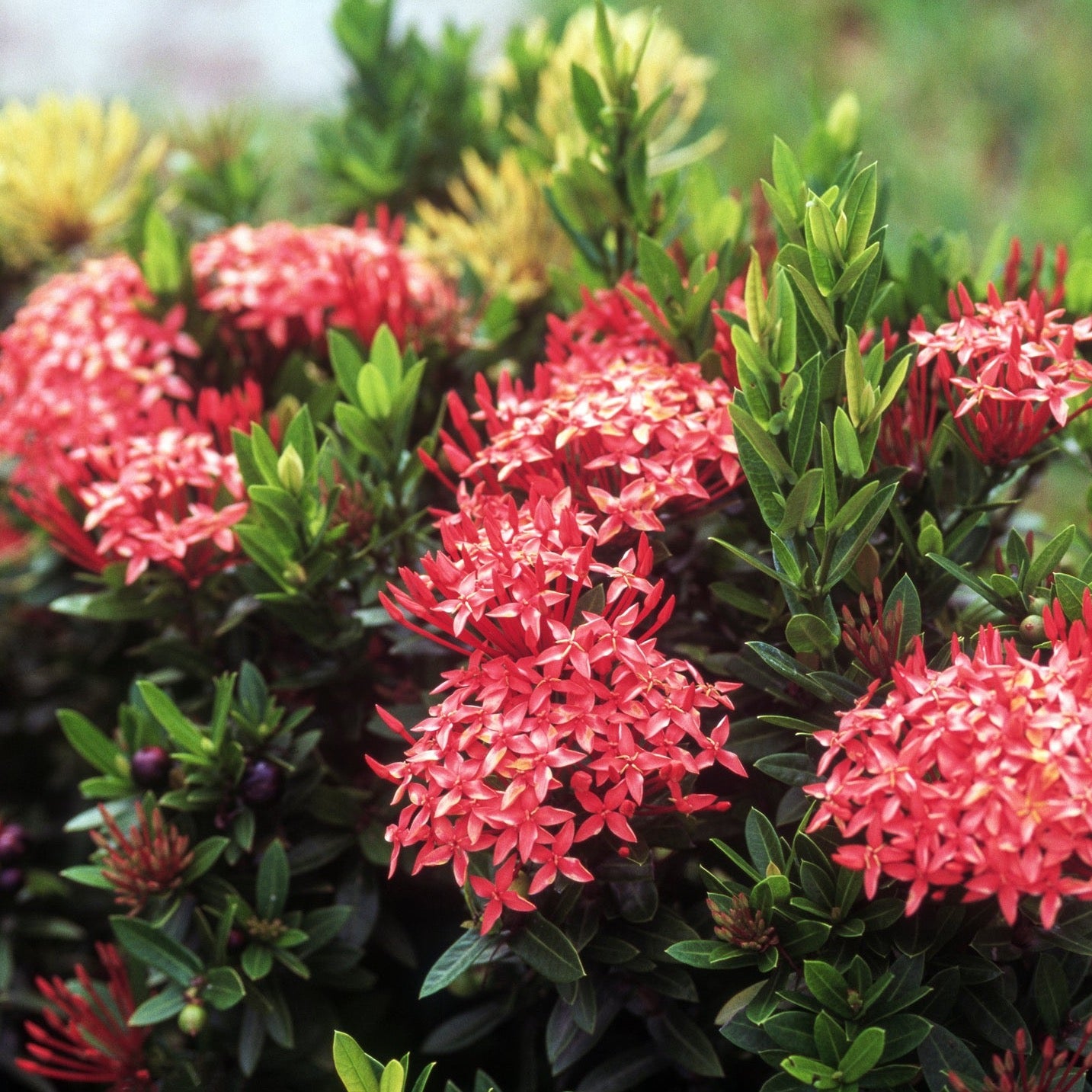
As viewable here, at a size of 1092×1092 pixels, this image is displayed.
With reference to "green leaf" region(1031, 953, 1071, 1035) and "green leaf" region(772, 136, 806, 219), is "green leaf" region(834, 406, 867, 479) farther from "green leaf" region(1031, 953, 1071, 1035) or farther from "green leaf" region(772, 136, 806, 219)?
"green leaf" region(1031, 953, 1071, 1035)

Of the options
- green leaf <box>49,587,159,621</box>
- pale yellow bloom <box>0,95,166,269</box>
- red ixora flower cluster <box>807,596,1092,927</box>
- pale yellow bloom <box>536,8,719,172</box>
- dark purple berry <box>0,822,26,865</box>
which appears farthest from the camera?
pale yellow bloom <box>0,95,166,269</box>

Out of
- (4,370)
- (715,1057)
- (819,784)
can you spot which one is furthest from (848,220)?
(4,370)

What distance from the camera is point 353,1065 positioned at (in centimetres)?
95

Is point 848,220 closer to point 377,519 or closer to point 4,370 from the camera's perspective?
point 377,519

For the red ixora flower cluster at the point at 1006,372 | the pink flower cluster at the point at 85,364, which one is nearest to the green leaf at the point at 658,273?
the red ixora flower cluster at the point at 1006,372

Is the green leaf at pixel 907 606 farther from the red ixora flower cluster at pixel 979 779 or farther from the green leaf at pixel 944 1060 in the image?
the green leaf at pixel 944 1060

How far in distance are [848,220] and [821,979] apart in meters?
0.66

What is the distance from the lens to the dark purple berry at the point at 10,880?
1.54 metres

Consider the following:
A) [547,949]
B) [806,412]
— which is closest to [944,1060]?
[547,949]

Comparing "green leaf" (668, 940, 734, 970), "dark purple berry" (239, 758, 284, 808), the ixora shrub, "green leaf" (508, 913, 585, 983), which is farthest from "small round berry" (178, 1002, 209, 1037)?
"green leaf" (668, 940, 734, 970)

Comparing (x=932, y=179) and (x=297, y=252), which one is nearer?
(x=297, y=252)

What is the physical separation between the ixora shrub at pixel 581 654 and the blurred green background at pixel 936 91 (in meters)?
1.73

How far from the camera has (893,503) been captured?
1.14 metres

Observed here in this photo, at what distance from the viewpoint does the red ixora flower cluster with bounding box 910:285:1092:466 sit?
1033mm
